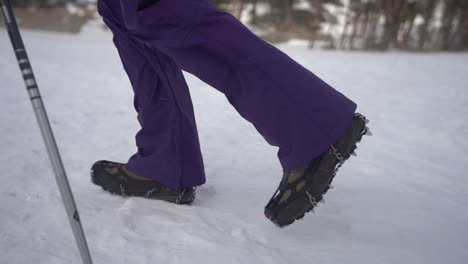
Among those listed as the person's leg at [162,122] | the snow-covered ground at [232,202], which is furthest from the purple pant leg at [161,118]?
the snow-covered ground at [232,202]

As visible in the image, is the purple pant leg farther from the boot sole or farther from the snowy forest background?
the snowy forest background

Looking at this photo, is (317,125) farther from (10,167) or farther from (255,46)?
(10,167)

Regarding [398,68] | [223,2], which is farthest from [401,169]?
[223,2]

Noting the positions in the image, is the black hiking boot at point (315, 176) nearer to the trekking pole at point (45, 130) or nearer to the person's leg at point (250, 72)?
the person's leg at point (250, 72)

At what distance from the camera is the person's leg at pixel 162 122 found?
1.00m

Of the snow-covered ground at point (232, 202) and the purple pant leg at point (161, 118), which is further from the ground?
the purple pant leg at point (161, 118)

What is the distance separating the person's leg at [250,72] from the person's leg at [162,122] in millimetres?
170

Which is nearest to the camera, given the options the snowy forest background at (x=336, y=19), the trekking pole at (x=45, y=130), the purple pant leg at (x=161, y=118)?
the trekking pole at (x=45, y=130)

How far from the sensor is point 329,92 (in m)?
0.84

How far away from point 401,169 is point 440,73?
3817 millimetres

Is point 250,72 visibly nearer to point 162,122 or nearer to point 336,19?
point 162,122

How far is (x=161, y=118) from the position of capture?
1.05m

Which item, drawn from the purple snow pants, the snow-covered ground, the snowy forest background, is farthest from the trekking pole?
the snowy forest background

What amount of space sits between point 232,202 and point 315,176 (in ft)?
1.17
